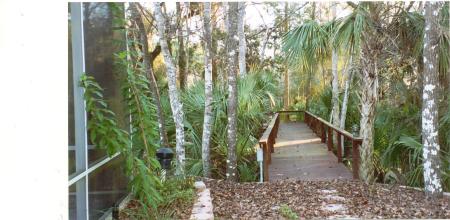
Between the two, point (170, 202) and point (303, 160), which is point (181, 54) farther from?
point (170, 202)

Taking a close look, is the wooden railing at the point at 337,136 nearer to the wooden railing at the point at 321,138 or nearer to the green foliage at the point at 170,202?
the wooden railing at the point at 321,138

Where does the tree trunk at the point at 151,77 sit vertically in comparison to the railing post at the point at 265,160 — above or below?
above

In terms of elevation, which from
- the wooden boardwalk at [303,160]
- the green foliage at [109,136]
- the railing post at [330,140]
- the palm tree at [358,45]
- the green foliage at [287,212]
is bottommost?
the green foliage at [287,212]

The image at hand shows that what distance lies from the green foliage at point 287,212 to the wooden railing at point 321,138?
874 millimetres

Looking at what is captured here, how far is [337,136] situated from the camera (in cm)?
580

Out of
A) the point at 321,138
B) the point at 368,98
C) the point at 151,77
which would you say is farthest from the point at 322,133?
the point at 151,77

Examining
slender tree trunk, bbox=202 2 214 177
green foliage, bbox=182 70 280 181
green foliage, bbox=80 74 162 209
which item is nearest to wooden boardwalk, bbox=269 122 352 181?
green foliage, bbox=182 70 280 181

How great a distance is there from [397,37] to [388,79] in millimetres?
1065

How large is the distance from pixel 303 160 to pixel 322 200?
5.44 ft

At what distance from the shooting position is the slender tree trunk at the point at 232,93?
16.2 ft

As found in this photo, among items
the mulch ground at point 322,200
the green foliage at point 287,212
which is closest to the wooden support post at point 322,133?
the mulch ground at point 322,200
